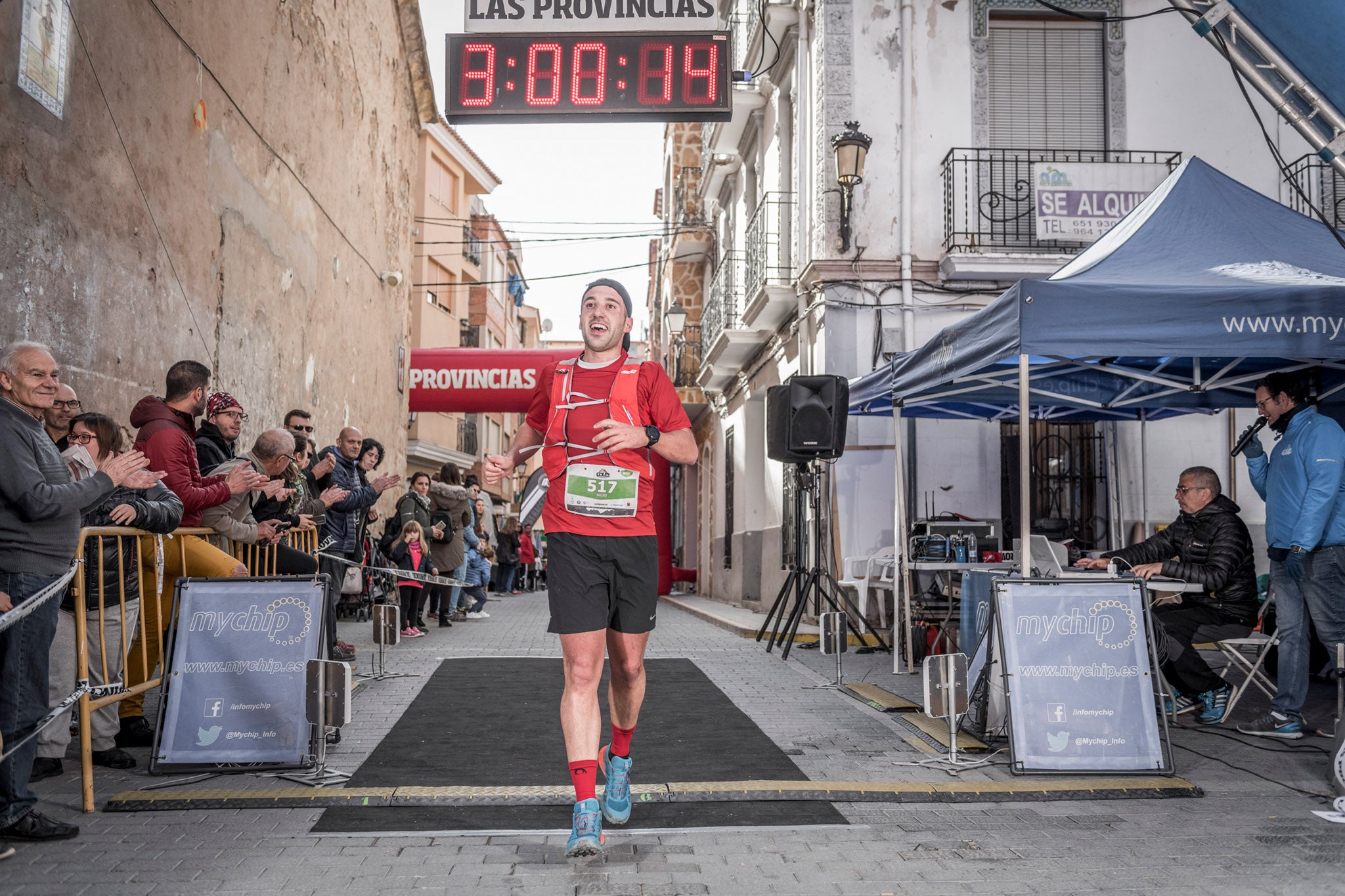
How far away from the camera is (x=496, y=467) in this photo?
4355 millimetres

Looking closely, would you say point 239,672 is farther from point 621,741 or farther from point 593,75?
point 593,75

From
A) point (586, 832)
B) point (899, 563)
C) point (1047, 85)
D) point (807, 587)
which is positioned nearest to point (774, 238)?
point (1047, 85)

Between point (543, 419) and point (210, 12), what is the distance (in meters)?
7.72

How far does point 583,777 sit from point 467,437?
41.1 meters

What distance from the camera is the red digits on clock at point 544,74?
9.33 m

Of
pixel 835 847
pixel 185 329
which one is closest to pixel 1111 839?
pixel 835 847

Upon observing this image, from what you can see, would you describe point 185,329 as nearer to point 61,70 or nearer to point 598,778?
point 61,70

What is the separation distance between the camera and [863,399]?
414 inches

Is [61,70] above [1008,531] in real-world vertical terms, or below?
above

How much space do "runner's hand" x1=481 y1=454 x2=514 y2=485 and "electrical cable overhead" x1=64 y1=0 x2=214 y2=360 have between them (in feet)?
16.9

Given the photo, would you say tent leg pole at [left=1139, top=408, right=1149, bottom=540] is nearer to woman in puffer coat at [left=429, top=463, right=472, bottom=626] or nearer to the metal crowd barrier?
woman in puffer coat at [left=429, top=463, right=472, bottom=626]

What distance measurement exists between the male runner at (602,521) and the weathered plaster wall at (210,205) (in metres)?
3.98

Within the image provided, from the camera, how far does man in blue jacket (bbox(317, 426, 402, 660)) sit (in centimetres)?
966

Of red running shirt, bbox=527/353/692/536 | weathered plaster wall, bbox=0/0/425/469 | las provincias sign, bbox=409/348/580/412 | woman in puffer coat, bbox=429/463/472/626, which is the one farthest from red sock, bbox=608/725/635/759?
las provincias sign, bbox=409/348/580/412
